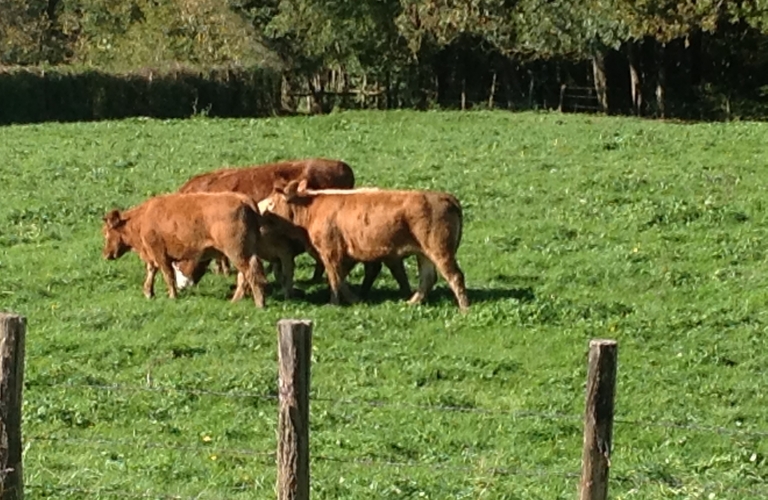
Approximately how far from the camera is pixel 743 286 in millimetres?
15148

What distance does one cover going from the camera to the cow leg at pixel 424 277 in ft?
48.4

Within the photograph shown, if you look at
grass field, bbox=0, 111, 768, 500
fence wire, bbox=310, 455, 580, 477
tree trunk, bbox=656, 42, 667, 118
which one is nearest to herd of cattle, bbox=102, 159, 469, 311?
grass field, bbox=0, 111, 768, 500

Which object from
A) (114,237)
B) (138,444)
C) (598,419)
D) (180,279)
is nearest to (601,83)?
(114,237)

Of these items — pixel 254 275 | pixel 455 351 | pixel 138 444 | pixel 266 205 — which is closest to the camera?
pixel 138 444

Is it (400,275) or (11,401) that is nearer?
(11,401)

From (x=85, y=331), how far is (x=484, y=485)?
6.16 m

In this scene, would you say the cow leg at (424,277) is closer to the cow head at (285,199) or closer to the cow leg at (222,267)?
the cow head at (285,199)

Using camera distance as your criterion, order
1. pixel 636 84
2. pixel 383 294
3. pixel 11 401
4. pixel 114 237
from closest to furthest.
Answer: pixel 11 401 → pixel 383 294 → pixel 114 237 → pixel 636 84

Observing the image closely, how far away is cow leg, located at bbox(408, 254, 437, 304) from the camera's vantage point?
48.4ft

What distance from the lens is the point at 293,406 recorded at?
6.15 metres

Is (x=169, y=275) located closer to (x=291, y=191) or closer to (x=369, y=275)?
(x=291, y=191)

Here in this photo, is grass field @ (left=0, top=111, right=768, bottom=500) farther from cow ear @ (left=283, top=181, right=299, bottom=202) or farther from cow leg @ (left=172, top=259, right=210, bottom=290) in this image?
cow ear @ (left=283, top=181, right=299, bottom=202)

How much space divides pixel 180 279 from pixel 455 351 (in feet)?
15.3

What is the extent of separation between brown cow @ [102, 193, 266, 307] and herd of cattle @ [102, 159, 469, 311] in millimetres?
11
